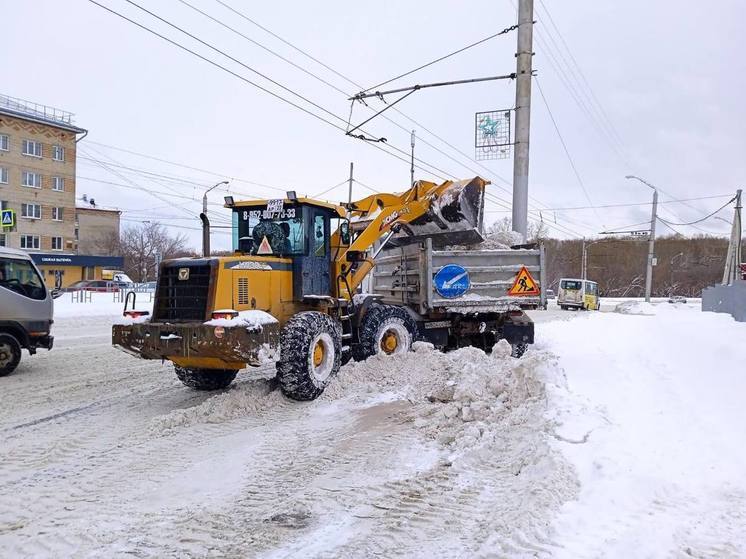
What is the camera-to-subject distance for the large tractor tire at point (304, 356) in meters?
7.05

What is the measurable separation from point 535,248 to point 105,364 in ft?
26.9

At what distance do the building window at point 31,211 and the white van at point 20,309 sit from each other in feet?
154

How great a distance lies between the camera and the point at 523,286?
10.6m

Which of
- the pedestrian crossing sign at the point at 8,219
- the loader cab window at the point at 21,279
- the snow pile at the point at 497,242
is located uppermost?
the pedestrian crossing sign at the point at 8,219

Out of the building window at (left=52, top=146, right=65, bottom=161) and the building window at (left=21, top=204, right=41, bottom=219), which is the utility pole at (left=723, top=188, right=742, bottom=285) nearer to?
the building window at (left=21, top=204, right=41, bottom=219)

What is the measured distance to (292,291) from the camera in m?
8.10

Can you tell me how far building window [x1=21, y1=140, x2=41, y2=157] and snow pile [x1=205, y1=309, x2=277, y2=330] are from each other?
52.9 m

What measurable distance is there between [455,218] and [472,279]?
1.14 meters

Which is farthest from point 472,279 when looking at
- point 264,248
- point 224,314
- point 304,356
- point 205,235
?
point 224,314

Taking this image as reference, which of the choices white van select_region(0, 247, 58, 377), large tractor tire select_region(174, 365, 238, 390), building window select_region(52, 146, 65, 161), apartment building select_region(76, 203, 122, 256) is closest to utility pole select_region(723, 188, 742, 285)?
large tractor tire select_region(174, 365, 238, 390)

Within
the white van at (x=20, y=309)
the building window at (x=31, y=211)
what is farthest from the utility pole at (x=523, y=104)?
the building window at (x=31, y=211)

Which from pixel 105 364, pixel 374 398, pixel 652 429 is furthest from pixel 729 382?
pixel 105 364

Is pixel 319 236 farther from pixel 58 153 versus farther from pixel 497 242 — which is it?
pixel 58 153

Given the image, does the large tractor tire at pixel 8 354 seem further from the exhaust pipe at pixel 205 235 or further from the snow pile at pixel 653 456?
the snow pile at pixel 653 456
